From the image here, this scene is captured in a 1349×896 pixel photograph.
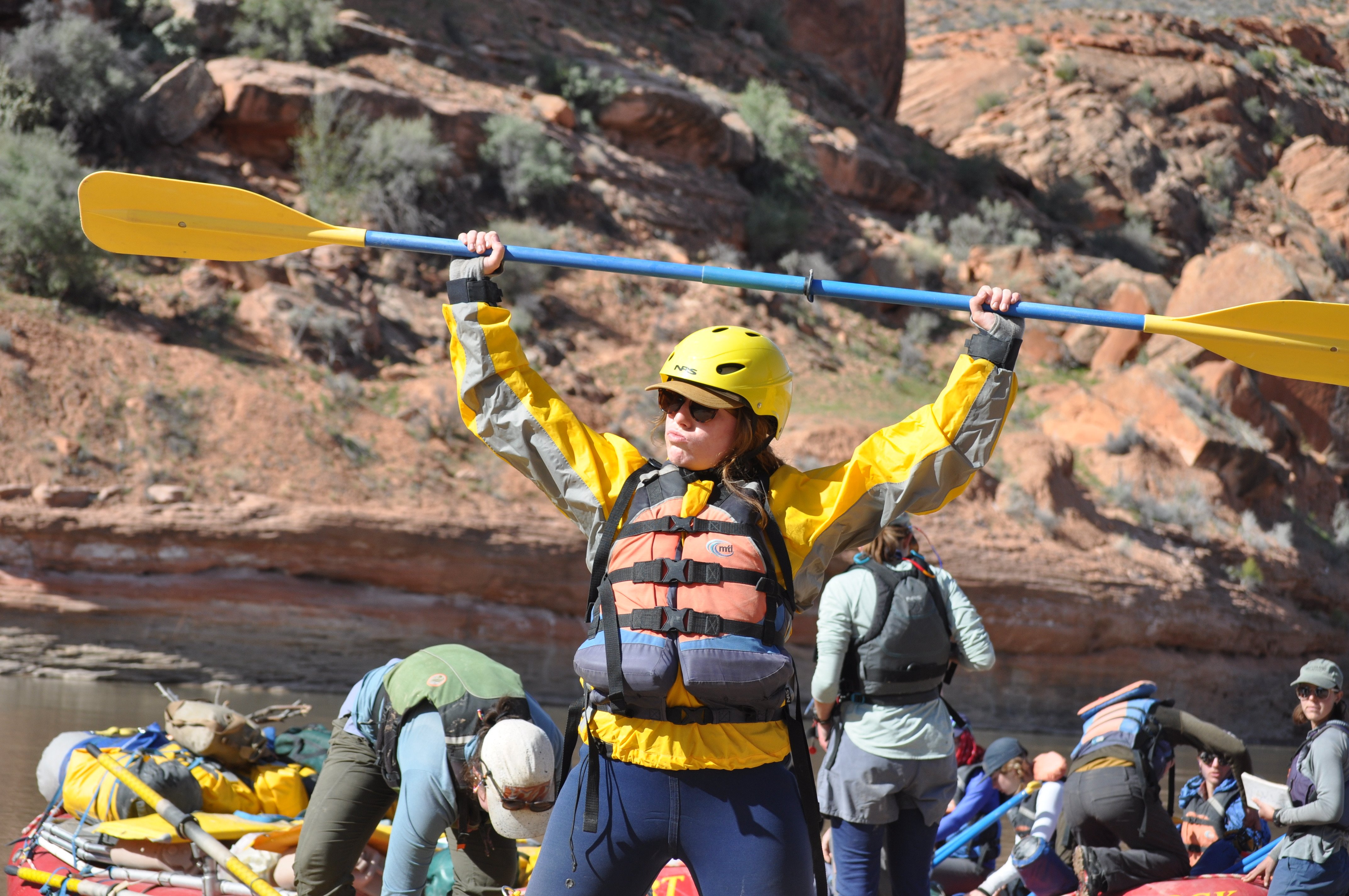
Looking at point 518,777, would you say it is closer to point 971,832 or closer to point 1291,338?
point 1291,338

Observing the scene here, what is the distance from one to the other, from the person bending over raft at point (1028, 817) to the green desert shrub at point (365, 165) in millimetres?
13901

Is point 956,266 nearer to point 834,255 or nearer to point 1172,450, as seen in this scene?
point 834,255

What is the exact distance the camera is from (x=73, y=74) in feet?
53.1

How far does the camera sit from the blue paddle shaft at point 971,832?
16.3 ft

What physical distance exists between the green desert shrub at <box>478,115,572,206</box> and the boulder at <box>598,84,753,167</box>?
2142mm

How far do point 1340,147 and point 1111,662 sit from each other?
27.9 m

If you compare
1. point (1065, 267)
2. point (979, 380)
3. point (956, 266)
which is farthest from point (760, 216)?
point (979, 380)

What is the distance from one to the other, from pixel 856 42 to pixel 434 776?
30667mm

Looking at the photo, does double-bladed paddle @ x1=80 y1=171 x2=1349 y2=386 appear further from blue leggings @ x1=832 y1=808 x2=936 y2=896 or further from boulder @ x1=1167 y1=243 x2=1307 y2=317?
boulder @ x1=1167 y1=243 x2=1307 y2=317

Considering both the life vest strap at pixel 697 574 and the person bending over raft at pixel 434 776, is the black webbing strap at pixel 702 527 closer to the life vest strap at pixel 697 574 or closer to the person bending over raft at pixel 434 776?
the life vest strap at pixel 697 574

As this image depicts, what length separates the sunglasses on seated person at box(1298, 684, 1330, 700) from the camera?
4172mm

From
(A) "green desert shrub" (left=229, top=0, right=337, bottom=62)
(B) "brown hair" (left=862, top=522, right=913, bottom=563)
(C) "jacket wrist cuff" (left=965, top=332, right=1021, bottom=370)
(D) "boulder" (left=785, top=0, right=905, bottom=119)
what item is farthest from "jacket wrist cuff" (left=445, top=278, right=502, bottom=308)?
(D) "boulder" (left=785, top=0, right=905, bottom=119)

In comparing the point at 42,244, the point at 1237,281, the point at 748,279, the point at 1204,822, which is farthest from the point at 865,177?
the point at 748,279

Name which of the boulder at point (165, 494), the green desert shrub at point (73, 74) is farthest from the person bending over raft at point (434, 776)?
the green desert shrub at point (73, 74)
